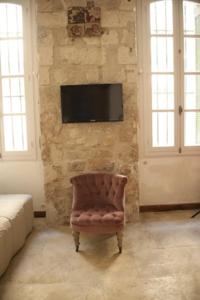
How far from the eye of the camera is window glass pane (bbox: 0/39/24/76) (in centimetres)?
462

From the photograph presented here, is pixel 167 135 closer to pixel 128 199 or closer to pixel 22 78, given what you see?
pixel 128 199

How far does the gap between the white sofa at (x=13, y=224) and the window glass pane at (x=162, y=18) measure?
307cm

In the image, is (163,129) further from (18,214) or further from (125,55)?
(18,214)

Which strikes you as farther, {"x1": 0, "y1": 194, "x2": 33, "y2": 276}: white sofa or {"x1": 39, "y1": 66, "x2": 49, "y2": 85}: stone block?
{"x1": 39, "y1": 66, "x2": 49, "y2": 85}: stone block

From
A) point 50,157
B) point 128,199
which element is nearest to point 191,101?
point 128,199

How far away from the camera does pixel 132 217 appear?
4.47 m

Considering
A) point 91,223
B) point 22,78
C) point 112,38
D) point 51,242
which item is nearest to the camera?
point 91,223

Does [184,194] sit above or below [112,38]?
below

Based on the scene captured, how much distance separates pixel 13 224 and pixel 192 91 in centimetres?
321

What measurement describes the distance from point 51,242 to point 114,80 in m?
2.23

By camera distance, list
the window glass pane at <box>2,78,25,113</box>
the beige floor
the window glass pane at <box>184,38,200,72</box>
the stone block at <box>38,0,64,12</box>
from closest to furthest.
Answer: the beige floor < the stone block at <box>38,0,64,12</box> < the window glass pane at <box>2,78,25,113</box> < the window glass pane at <box>184,38,200,72</box>

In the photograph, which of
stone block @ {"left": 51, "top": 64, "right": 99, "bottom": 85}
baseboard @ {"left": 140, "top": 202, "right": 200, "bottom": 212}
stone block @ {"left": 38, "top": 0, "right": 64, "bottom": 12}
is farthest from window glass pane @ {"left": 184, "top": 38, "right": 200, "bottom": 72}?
baseboard @ {"left": 140, "top": 202, "right": 200, "bottom": 212}

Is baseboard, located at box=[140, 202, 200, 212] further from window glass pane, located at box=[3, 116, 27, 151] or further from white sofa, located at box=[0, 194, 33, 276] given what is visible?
window glass pane, located at box=[3, 116, 27, 151]

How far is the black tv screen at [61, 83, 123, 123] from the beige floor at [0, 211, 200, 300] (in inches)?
59.1
